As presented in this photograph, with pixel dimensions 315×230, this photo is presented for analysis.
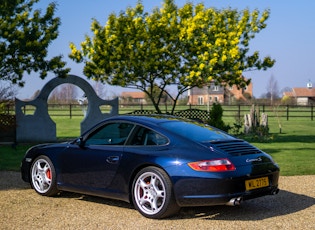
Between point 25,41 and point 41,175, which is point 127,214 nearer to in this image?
point 41,175

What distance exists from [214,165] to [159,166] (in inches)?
28.3

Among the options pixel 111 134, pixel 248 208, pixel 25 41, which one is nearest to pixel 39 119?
pixel 25 41

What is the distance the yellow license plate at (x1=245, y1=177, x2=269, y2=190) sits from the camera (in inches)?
239

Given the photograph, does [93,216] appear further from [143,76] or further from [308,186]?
[143,76]

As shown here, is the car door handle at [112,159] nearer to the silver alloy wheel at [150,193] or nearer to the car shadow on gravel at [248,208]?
the silver alloy wheel at [150,193]

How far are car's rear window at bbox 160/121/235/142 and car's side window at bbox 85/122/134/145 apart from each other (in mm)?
564

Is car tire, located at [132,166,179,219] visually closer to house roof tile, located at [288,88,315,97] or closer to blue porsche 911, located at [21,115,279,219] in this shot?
blue porsche 911, located at [21,115,279,219]

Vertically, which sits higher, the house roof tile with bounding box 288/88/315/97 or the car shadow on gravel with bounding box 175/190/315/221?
the house roof tile with bounding box 288/88/315/97

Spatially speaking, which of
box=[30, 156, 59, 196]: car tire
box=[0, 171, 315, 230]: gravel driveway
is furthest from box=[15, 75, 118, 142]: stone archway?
box=[30, 156, 59, 196]: car tire

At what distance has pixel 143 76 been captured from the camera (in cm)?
2261

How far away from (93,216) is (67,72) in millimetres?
13941

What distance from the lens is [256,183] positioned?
621 cm

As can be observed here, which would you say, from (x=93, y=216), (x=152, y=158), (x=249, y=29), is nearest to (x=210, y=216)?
(x=152, y=158)

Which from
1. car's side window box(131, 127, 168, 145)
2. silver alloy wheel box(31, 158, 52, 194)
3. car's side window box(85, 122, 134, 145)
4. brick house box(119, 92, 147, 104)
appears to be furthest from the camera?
brick house box(119, 92, 147, 104)
